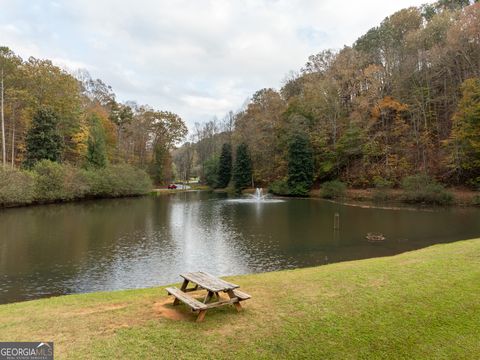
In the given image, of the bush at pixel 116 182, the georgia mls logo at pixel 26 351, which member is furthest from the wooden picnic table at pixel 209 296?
the bush at pixel 116 182

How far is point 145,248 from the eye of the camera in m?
17.5

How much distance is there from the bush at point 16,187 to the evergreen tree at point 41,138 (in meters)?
6.64

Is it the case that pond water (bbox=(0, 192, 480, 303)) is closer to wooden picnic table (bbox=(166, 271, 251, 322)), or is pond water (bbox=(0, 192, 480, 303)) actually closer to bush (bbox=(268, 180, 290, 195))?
wooden picnic table (bbox=(166, 271, 251, 322))

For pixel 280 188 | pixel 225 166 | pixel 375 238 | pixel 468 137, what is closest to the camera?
pixel 375 238

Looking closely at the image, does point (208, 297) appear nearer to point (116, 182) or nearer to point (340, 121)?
point (116, 182)

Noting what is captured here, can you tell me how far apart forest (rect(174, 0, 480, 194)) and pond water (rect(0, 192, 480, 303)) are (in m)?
13.1

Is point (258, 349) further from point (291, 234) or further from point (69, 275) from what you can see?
point (291, 234)

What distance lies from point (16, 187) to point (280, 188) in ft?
114

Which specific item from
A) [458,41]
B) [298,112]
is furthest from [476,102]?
[298,112]

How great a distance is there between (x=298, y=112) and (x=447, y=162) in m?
24.8

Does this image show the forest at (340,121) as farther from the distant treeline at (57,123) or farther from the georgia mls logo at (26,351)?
the georgia mls logo at (26,351)

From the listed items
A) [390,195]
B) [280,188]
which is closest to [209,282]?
[390,195]

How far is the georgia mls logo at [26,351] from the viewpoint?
4.86 meters

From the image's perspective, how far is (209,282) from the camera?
686 centimetres
